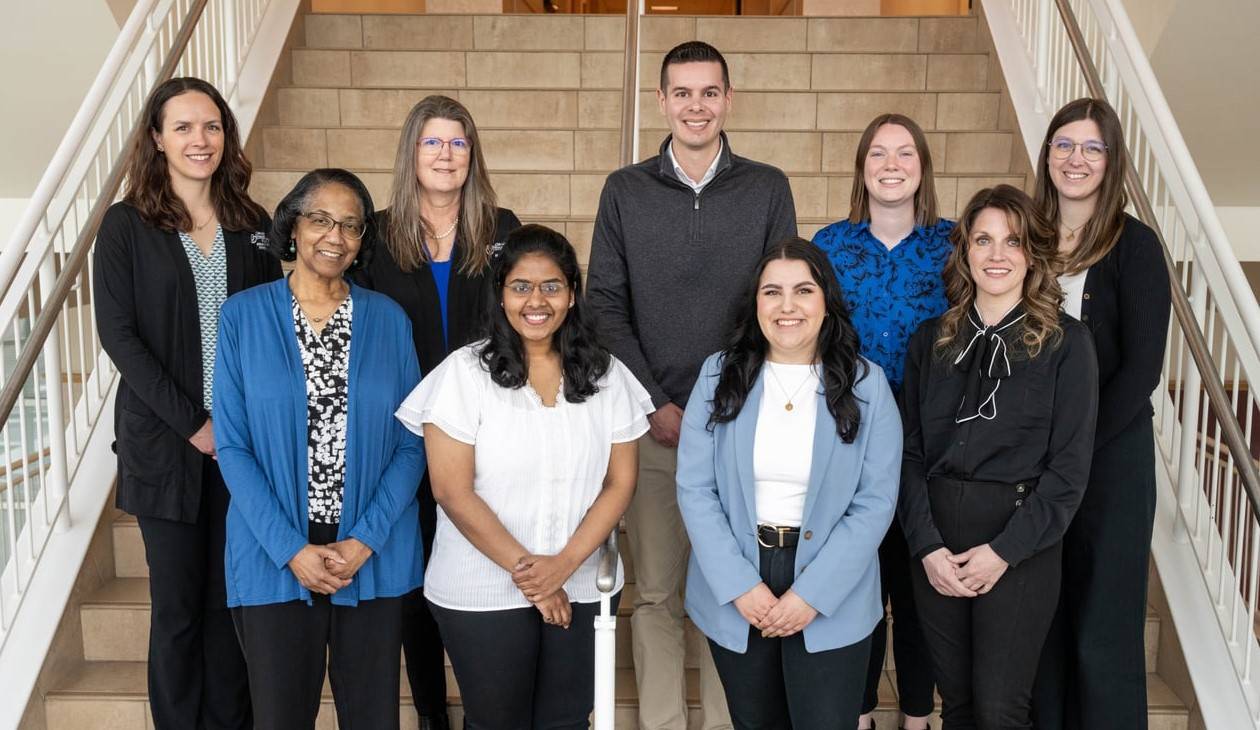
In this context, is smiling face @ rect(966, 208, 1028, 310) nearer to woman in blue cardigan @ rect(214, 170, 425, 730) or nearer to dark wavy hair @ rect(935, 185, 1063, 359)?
dark wavy hair @ rect(935, 185, 1063, 359)

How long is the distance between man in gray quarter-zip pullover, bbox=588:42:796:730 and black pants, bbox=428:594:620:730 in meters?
→ 0.44

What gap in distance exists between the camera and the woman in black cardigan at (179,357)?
2307 millimetres

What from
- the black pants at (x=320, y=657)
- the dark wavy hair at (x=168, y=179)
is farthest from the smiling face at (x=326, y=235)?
the black pants at (x=320, y=657)

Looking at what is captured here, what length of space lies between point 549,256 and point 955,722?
130 cm

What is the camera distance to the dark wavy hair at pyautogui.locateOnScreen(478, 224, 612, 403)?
6.92 feet

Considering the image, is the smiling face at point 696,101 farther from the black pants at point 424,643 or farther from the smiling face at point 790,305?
the black pants at point 424,643

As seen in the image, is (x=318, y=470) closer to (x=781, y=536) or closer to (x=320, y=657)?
(x=320, y=657)

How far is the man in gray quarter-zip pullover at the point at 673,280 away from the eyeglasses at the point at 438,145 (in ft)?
1.22

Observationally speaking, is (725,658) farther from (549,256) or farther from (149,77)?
(149,77)

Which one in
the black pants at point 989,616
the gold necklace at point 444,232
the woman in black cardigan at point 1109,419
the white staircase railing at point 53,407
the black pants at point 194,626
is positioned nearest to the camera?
the black pants at point 989,616

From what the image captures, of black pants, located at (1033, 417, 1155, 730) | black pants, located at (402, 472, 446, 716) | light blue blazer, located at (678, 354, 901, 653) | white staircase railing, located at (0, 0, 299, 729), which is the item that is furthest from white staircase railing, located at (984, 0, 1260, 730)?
white staircase railing, located at (0, 0, 299, 729)

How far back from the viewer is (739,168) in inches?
102

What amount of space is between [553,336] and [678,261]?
0.47 meters

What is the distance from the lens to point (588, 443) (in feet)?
6.95
